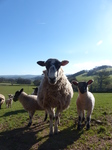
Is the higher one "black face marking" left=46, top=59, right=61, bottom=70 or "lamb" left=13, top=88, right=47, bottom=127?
"black face marking" left=46, top=59, right=61, bottom=70

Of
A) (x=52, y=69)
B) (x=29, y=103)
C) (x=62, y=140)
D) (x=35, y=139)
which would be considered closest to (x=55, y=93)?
(x=52, y=69)

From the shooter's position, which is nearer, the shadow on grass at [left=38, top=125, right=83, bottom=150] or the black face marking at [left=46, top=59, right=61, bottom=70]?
the shadow on grass at [left=38, top=125, right=83, bottom=150]

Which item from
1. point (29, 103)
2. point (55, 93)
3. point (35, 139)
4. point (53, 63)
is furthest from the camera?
point (29, 103)

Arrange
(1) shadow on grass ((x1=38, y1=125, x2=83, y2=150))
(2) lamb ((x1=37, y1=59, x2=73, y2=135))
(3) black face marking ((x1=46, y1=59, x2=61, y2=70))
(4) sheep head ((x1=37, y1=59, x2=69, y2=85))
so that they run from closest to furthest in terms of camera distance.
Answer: (1) shadow on grass ((x1=38, y1=125, x2=83, y2=150))
(4) sheep head ((x1=37, y1=59, x2=69, y2=85))
(3) black face marking ((x1=46, y1=59, x2=61, y2=70))
(2) lamb ((x1=37, y1=59, x2=73, y2=135))

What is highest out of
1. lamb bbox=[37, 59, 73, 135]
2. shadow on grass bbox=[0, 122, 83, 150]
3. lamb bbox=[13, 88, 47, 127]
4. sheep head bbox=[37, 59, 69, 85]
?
sheep head bbox=[37, 59, 69, 85]

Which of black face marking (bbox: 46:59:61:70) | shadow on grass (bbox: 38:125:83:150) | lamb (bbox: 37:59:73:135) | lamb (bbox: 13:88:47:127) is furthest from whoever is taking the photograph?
lamb (bbox: 13:88:47:127)

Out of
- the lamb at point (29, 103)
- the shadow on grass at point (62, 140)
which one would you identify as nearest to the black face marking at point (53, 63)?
the shadow on grass at point (62, 140)

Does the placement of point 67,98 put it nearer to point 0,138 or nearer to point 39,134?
point 39,134

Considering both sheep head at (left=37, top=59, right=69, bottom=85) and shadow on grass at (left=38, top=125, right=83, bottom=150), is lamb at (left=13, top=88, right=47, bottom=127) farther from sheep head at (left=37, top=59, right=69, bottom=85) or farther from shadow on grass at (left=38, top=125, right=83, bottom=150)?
sheep head at (left=37, top=59, right=69, bottom=85)

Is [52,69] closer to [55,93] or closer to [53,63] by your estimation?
[53,63]

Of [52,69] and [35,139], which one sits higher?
[52,69]

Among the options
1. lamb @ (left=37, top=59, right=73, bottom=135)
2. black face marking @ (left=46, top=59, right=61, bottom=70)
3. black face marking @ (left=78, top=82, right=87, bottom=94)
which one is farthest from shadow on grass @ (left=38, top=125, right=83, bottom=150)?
black face marking @ (left=46, top=59, right=61, bottom=70)

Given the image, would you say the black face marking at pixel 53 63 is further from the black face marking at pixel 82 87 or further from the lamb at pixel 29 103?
the lamb at pixel 29 103

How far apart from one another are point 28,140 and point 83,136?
230cm
